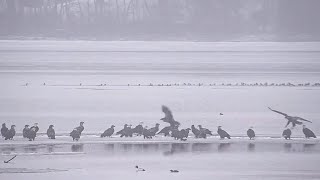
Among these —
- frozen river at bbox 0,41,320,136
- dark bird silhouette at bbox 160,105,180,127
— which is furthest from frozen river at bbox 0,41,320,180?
dark bird silhouette at bbox 160,105,180,127

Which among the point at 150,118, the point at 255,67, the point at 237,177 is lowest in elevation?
the point at 237,177

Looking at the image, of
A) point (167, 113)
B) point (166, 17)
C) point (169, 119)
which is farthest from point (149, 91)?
point (169, 119)

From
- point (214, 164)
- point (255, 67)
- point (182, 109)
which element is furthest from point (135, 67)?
point (214, 164)

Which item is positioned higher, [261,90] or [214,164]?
[261,90]

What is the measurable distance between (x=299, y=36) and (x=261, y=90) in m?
1.47

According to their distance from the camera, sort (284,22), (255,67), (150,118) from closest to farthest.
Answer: (150,118) → (284,22) → (255,67)

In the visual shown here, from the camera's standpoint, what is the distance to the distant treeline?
517 inches

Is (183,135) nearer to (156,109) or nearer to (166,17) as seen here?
(156,109)

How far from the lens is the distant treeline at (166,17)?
13.1 metres

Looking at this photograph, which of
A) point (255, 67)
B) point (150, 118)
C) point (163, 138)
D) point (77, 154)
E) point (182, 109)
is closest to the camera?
point (77, 154)

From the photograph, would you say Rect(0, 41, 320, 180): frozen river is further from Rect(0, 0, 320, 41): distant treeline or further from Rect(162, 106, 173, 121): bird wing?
Rect(0, 0, 320, 41): distant treeline

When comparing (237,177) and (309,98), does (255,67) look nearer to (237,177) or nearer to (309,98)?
(309,98)

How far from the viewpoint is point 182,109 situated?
1255cm

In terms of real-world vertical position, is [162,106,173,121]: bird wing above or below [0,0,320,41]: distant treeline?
below
